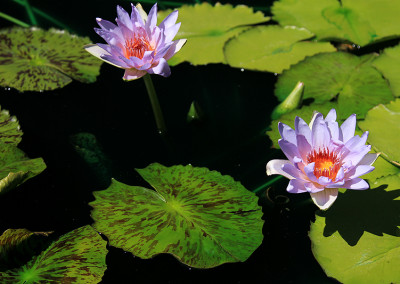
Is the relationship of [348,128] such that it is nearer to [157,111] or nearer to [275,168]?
[275,168]

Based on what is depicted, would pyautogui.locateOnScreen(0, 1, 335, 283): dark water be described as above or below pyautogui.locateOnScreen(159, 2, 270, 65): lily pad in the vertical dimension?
below

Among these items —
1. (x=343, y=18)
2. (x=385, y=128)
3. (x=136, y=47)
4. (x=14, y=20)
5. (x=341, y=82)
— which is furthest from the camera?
(x=14, y=20)

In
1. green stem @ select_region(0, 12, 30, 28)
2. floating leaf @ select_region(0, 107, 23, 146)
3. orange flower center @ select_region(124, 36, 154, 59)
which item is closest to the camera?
orange flower center @ select_region(124, 36, 154, 59)

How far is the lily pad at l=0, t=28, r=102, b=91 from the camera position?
234 cm

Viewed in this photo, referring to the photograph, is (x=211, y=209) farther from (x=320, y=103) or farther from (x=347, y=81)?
(x=347, y=81)

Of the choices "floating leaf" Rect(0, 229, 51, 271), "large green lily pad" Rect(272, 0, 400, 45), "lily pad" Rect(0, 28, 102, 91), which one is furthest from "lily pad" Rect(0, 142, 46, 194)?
"large green lily pad" Rect(272, 0, 400, 45)

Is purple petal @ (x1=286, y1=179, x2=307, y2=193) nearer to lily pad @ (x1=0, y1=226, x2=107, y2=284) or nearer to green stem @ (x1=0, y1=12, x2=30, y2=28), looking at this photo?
lily pad @ (x1=0, y1=226, x2=107, y2=284)

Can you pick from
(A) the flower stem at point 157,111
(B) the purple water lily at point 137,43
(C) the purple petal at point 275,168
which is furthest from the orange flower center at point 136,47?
(C) the purple petal at point 275,168

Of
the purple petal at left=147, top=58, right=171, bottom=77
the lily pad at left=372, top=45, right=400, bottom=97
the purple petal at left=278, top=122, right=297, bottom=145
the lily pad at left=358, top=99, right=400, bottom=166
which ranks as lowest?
the lily pad at left=358, top=99, right=400, bottom=166

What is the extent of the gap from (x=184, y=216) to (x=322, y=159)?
0.55 meters

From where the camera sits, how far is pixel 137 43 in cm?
187

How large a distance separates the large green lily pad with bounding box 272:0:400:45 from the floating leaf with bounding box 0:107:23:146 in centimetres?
159

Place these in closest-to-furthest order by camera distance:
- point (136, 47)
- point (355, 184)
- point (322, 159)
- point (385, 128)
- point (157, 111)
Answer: point (355, 184)
point (322, 159)
point (136, 47)
point (385, 128)
point (157, 111)

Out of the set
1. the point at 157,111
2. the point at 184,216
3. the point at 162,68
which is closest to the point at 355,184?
the point at 184,216
